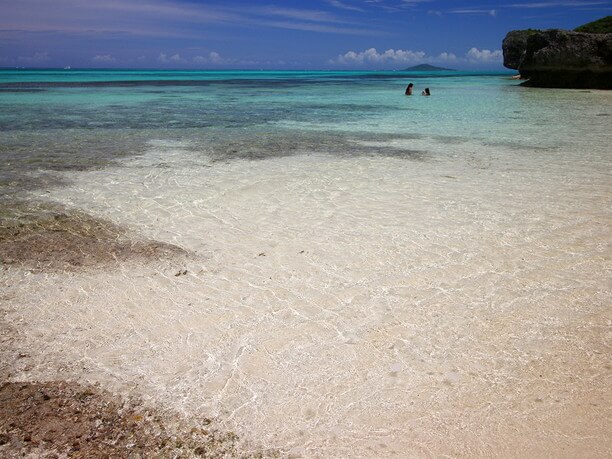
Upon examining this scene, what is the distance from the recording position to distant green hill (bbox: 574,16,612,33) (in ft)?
136

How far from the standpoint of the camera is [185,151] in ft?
34.1

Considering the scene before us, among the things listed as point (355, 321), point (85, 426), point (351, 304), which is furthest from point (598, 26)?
point (85, 426)

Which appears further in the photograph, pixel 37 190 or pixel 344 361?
pixel 37 190

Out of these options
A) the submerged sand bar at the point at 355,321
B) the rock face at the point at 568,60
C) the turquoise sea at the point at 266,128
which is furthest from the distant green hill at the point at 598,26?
the submerged sand bar at the point at 355,321

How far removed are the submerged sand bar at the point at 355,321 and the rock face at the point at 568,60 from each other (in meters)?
27.7

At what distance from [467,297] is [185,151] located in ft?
26.1

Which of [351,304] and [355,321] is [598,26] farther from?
[355,321]

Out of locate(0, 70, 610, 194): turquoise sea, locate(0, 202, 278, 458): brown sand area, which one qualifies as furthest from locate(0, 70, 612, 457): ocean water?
locate(0, 70, 610, 194): turquoise sea

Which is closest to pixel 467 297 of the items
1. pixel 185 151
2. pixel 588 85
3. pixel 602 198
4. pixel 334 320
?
pixel 334 320

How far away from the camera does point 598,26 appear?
43.0 metres

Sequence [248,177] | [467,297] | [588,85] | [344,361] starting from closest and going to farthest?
[344,361], [467,297], [248,177], [588,85]

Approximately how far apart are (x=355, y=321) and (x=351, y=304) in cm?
27

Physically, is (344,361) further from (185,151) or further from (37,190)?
(185,151)

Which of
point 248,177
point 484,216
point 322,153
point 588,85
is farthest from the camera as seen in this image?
point 588,85
